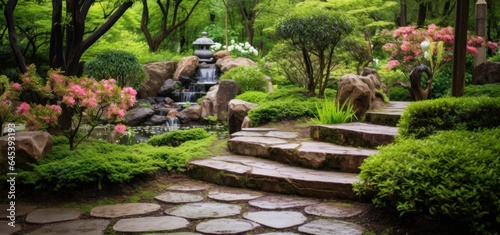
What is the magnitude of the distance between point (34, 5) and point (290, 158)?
1010 centimetres

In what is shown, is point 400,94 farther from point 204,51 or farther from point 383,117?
point 204,51

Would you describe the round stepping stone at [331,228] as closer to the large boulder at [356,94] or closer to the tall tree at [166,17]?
the large boulder at [356,94]

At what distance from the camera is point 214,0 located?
956 inches

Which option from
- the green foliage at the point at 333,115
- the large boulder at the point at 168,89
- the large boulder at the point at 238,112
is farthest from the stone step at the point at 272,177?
the large boulder at the point at 168,89

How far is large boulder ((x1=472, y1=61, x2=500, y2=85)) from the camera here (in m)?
10.8

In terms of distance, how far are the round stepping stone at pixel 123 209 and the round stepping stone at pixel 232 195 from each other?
60cm

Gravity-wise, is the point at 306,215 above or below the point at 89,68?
below

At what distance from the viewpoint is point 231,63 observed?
17562mm

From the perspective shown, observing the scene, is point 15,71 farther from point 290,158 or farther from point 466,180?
point 466,180

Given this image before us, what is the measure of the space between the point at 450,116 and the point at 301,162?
1.61 m

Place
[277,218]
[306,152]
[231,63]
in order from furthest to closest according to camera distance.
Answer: [231,63]
[306,152]
[277,218]

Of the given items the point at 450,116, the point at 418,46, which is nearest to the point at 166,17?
the point at 418,46

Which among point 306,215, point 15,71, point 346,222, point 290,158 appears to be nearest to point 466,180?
point 346,222

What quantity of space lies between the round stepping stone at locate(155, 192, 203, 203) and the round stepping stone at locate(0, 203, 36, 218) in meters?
1.13
